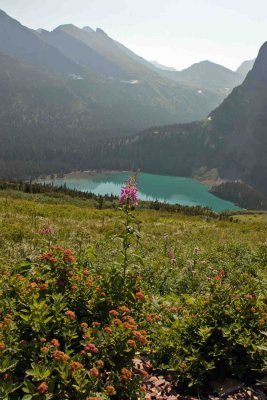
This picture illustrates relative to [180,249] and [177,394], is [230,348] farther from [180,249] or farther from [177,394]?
[180,249]

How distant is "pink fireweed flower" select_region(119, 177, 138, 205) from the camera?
9.74 metres

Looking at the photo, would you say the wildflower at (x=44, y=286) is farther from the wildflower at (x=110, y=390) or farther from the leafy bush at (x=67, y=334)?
the wildflower at (x=110, y=390)

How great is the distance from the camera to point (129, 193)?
9.77 m

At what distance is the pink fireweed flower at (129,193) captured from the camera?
32.0ft

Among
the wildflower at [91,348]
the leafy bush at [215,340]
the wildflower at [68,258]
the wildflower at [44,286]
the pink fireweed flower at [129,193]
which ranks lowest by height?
the leafy bush at [215,340]

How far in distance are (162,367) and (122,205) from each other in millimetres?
3919

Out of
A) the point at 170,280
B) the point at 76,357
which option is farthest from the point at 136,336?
the point at 170,280

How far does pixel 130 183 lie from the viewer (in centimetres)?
980

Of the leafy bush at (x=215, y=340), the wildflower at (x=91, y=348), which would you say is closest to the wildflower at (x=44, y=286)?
the wildflower at (x=91, y=348)

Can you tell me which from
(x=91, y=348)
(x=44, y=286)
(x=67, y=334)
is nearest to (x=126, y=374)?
(x=91, y=348)

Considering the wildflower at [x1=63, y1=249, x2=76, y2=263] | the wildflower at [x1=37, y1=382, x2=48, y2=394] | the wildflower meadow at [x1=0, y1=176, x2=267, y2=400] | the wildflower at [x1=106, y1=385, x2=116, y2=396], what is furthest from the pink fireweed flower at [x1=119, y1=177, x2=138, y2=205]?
the wildflower at [x1=37, y1=382, x2=48, y2=394]

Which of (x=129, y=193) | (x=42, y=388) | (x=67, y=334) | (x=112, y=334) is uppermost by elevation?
(x=129, y=193)

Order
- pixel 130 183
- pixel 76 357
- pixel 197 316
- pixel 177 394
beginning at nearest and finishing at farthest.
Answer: pixel 76 357 < pixel 177 394 < pixel 197 316 < pixel 130 183

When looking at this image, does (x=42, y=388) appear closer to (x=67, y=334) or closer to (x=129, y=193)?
(x=67, y=334)
